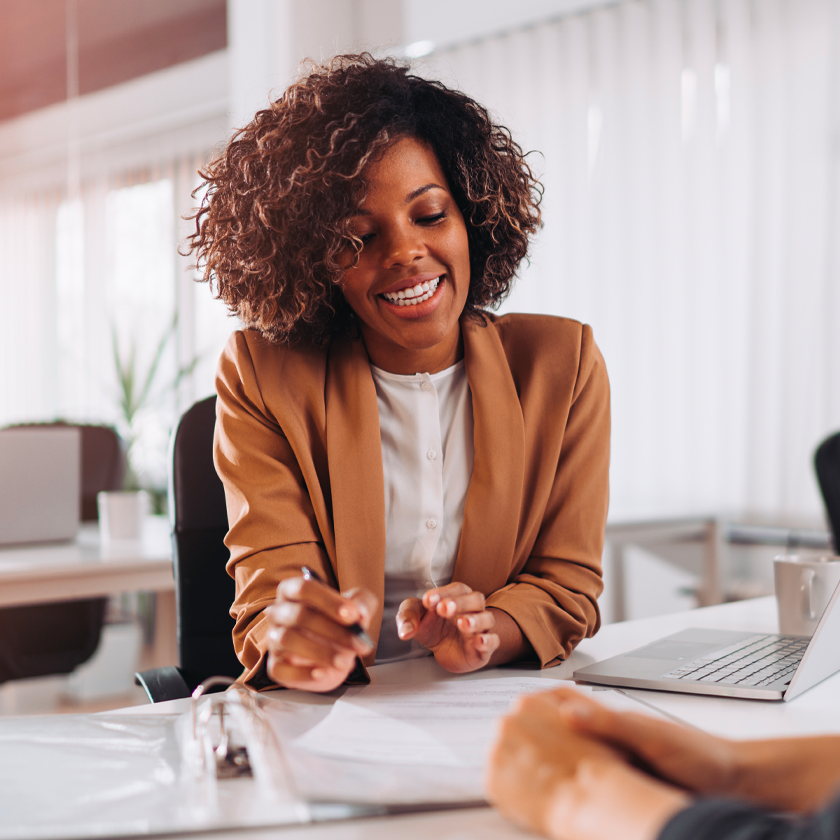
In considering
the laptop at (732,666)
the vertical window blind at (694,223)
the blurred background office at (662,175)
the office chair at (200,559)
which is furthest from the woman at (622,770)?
the vertical window blind at (694,223)

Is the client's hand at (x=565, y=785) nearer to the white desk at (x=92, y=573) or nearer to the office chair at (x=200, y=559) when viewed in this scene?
the office chair at (x=200, y=559)

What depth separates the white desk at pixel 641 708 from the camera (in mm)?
584

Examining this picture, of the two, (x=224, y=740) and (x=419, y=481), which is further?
(x=419, y=481)

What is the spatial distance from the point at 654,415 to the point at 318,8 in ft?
7.25

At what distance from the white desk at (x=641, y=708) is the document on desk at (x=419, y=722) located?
66 mm

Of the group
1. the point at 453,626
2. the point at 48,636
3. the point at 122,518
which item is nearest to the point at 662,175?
the point at 122,518

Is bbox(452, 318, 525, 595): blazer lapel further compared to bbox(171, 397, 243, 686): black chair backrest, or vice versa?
bbox(171, 397, 243, 686): black chair backrest

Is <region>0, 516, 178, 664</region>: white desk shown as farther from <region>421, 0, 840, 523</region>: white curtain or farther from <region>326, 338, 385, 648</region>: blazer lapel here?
<region>421, 0, 840, 523</region>: white curtain

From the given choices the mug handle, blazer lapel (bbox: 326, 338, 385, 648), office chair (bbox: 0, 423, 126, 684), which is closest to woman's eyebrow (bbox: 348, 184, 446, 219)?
blazer lapel (bbox: 326, 338, 385, 648)

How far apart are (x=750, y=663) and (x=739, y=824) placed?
0.58 m

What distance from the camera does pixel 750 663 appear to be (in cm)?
100

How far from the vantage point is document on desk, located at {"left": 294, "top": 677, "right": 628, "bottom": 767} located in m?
0.70

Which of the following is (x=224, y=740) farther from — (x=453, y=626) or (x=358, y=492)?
(x=358, y=492)

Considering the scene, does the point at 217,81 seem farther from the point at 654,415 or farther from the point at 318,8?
the point at 654,415
